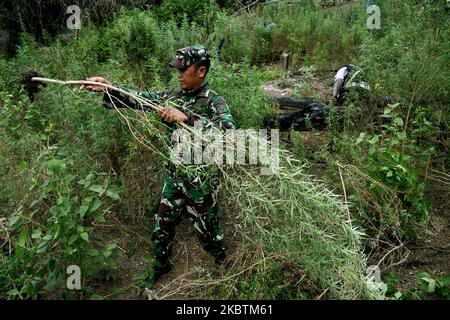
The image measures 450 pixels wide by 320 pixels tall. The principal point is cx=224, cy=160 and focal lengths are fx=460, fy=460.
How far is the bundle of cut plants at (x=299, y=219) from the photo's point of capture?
8.60ft

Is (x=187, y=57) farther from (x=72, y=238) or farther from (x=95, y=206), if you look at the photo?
(x=72, y=238)

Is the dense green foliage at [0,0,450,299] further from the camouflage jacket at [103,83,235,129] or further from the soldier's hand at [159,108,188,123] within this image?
the soldier's hand at [159,108,188,123]

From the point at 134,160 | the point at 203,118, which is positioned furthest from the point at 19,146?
the point at 203,118

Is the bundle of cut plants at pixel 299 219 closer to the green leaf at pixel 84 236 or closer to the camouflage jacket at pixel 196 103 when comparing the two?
the camouflage jacket at pixel 196 103

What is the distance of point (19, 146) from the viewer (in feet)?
12.7

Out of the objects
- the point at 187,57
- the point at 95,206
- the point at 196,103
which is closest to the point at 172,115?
the point at 196,103

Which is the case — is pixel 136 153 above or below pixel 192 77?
below

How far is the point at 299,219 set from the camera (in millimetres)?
2646

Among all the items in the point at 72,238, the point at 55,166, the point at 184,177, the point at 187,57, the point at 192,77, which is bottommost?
A: the point at 72,238

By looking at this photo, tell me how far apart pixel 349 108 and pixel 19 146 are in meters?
2.91

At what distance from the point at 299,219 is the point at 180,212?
1.01m

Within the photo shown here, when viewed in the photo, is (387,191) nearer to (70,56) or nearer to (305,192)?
(305,192)

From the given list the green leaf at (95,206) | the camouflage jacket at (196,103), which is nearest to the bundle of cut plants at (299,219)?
the camouflage jacket at (196,103)

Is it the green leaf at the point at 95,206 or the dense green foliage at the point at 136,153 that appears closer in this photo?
the green leaf at the point at 95,206
